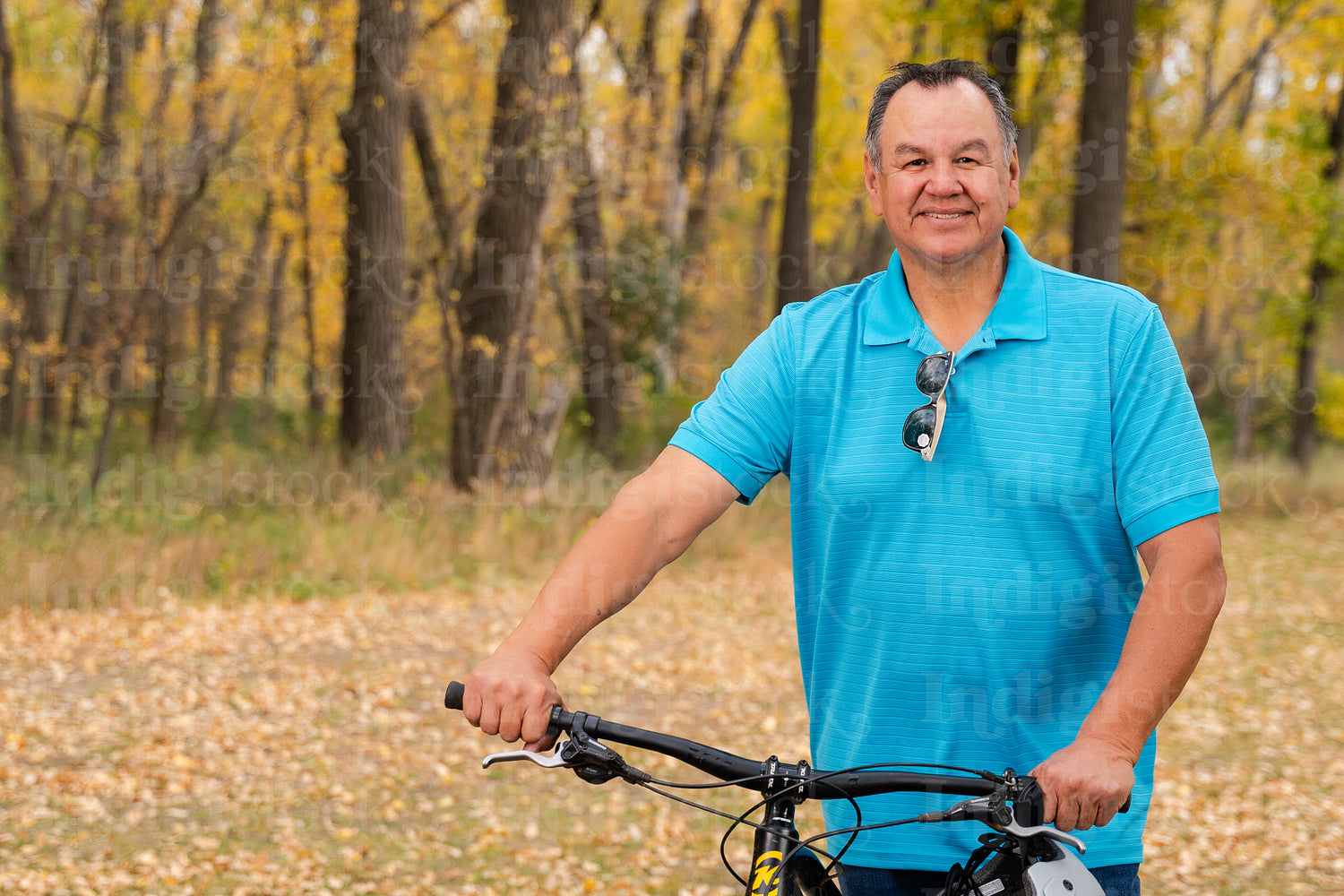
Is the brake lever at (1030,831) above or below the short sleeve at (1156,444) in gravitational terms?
below

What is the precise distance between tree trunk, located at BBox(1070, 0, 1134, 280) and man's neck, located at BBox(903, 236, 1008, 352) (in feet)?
33.3

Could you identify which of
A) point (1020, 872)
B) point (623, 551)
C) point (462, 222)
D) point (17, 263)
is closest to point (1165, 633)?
point (1020, 872)

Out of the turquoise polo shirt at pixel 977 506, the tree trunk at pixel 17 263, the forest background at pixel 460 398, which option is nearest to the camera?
the turquoise polo shirt at pixel 977 506

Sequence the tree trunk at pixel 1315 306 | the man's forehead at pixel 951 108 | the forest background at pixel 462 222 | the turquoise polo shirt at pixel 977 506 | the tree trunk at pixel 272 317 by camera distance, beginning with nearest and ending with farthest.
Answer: the turquoise polo shirt at pixel 977 506 < the man's forehead at pixel 951 108 < the forest background at pixel 462 222 < the tree trunk at pixel 1315 306 < the tree trunk at pixel 272 317

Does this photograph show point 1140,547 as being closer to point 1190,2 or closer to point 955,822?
point 955,822

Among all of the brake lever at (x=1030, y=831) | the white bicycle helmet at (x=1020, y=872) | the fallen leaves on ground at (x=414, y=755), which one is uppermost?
the brake lever at (x=1030, y=831)

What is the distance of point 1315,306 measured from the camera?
62.9ft

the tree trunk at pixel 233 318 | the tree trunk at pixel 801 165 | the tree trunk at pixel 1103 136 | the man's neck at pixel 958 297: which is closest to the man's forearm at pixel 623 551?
the man's neck at pixel 958 297

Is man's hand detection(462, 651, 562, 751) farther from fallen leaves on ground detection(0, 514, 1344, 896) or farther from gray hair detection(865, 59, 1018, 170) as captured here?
fallen leaves on ground detection(0, 514, 1344, 896)

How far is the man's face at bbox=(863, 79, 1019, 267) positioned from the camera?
198cm

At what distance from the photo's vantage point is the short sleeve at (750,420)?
2070 mm

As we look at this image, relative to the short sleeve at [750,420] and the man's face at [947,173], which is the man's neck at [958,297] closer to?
the man's face at [947,173]

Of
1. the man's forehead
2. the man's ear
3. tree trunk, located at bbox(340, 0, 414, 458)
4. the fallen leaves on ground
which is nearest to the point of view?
the man's forehead

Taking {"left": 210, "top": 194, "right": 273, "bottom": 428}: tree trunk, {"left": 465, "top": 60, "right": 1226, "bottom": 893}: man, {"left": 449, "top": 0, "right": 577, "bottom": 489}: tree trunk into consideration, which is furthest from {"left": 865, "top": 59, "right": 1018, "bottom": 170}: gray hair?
{"left": 210, "top": 194, "right": 273, "bottom": 428}: tree trunk
